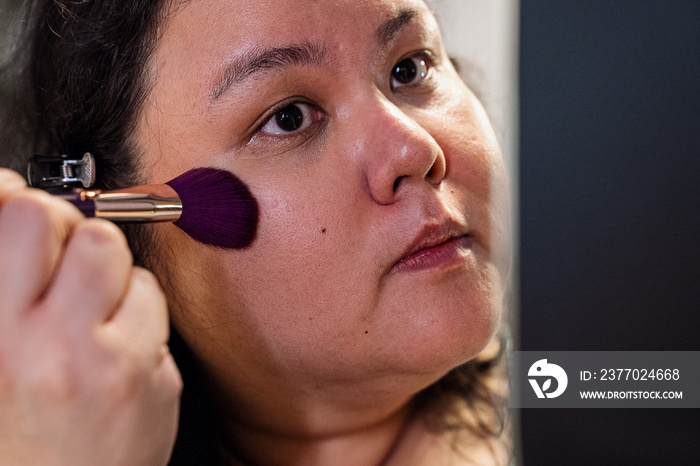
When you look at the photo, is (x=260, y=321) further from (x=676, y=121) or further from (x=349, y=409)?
(x=676, y=121)

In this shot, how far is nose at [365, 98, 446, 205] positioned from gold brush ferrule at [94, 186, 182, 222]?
0.18 metres

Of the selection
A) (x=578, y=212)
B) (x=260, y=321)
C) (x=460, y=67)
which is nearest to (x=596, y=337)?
(x=578, y=212)

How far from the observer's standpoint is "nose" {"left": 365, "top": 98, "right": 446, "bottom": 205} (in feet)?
1.99

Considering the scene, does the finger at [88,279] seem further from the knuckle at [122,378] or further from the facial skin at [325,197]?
the facial skin at [325,197]

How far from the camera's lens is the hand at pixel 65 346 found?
417mm

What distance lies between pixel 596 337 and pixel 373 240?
0.90 ft

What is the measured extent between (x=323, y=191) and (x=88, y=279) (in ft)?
0.81

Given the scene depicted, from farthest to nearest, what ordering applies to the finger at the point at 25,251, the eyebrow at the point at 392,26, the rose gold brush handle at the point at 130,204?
the eyebrow at the point at 392,26 < the rose gold brush handle at the point at 130,204 < the finger at the point at 25,251

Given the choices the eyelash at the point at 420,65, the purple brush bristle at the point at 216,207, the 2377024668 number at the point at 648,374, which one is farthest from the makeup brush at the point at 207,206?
the 2377024668 number at the point at 648,374

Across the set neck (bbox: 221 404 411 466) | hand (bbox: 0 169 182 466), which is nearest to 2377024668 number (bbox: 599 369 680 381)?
neck (bbox: 221 404 411 466)

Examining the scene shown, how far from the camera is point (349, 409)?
2.37ft

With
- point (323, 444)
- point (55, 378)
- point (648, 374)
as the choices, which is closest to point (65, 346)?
point (55, 378)

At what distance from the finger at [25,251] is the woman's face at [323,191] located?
8.9 inches

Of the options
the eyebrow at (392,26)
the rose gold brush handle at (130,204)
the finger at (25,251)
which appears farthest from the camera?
the eyebrow at (392,26)
